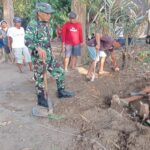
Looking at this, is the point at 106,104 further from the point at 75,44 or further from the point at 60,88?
the point at 75,44

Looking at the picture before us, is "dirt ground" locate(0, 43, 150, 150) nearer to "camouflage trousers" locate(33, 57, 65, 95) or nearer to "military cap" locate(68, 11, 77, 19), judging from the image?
"camouflage trousers" locate(33, 57, 65, 95)

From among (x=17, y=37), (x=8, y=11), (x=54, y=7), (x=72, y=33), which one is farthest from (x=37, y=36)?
(x=54, y=7)

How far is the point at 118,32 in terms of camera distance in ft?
28.8

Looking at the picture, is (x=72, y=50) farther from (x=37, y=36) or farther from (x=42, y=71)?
(x=37, y=36)

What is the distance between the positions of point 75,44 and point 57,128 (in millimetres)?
4208

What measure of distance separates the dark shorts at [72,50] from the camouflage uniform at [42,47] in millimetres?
2811

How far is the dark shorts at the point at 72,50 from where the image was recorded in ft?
30.6

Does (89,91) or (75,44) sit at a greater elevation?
(75,44)

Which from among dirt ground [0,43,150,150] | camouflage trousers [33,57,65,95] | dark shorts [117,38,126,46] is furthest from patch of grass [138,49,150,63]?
camouflage trousers [33,57,65,95]

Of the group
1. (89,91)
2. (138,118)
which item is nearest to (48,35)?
(89,91)

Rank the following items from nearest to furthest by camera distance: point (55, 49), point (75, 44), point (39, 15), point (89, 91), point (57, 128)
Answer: point (57, 128)
point (39, 15)
point (89, 91)
point (75, 44)
point (55, 49)

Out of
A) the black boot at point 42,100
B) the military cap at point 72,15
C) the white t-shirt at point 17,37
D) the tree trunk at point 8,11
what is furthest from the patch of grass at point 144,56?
the tree trunk at point 8,11

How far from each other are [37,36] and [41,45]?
0.18 m

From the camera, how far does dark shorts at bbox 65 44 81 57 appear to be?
30.6ft
